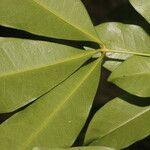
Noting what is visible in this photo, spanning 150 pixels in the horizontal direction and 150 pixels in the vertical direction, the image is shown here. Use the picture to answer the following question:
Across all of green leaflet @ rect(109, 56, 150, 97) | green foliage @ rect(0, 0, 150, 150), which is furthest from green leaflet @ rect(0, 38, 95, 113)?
green leaflet @ rect(109, 56, 150, 97)

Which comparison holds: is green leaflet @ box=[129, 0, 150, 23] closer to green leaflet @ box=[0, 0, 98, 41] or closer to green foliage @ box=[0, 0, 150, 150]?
green foliage @ box=[0, 0, 150, 150]

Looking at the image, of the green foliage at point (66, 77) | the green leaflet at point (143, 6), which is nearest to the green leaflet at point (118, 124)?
the green foliage at point (66, 77)

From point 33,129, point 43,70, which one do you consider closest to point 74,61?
point 43,70

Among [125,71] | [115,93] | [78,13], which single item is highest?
[78,13]

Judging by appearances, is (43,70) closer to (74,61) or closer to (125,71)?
(74,61)

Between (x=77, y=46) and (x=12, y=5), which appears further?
Answer: (x=77, y=46)

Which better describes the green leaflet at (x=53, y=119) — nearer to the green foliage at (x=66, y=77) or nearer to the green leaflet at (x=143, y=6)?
the green foliage at (x=66, y=77)
